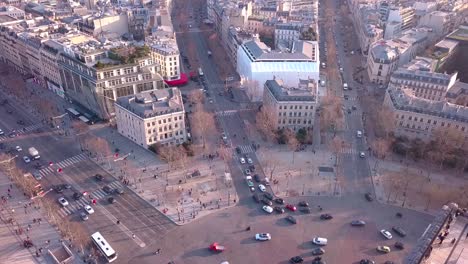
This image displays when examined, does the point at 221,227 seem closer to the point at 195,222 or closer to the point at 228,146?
the point at 195,222

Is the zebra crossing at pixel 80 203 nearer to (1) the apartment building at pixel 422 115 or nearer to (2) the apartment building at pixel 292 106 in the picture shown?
(2) the apartment building at pixel 292 106

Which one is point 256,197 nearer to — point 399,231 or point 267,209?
point 267,209

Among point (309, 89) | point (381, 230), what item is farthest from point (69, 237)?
point (309, 89)

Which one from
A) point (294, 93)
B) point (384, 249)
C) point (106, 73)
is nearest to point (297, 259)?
point (384, 249)

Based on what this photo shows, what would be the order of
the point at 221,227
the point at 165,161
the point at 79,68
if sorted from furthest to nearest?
the point at 79,68 < the point at 165,161 < the point at 221,227

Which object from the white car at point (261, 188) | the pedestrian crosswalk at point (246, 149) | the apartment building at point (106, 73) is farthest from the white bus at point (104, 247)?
the apartment building at point (106, 73)

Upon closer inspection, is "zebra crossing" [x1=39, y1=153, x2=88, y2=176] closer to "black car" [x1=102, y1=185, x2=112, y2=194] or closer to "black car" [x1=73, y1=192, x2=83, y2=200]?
"black car" [x1=73, y1=192, x2=83, y2=200]
